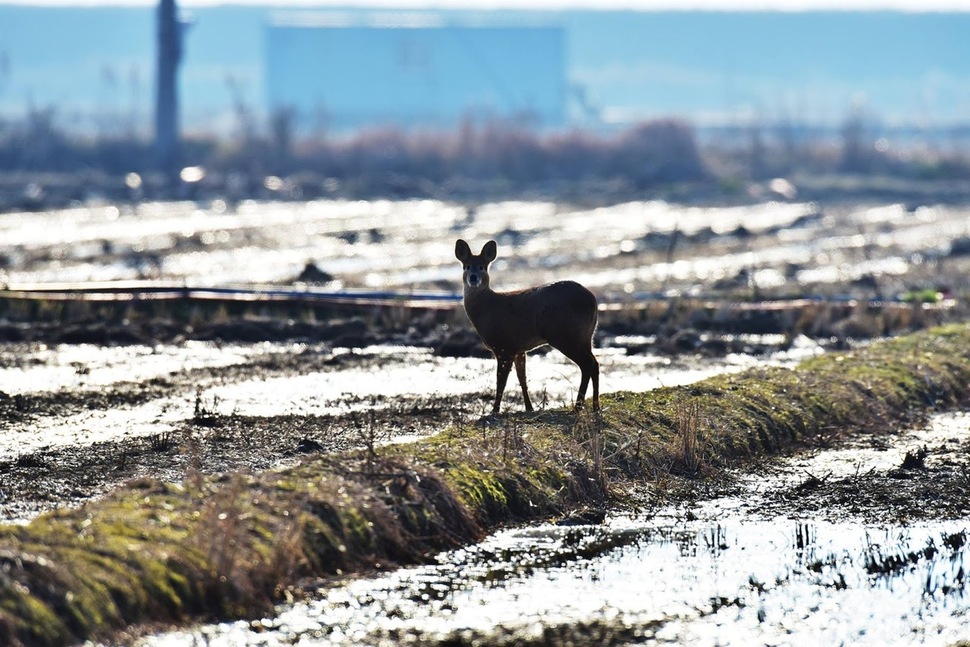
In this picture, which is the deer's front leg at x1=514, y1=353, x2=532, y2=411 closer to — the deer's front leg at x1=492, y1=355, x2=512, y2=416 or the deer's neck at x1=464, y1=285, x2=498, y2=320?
the deer's front leg at x1=492, y1=355, x2=512, y2=416

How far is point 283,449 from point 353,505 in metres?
2.76

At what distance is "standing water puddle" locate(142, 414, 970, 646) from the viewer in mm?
8953

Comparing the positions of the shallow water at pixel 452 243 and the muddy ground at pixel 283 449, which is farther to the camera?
the shallow water at pixel 452 243

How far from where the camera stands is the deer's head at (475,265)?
45.3 ft

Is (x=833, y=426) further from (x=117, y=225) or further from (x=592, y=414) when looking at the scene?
(x=117, y=225)

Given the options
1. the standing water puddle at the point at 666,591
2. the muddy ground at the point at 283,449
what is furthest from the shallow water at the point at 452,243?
the standing water puddle at the point at 666,591

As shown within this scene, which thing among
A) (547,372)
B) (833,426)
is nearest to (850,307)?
(547,372)

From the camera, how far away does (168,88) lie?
66312mm

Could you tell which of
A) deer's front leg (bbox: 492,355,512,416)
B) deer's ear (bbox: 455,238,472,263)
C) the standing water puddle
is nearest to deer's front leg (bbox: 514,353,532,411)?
deer's front leg (bbox: 492,355,512,416)

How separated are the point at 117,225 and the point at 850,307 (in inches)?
1014

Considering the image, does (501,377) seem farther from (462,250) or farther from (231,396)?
(231,396)

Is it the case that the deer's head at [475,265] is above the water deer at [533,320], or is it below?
above

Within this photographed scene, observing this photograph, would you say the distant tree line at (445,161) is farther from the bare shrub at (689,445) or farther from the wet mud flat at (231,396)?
the bare shrub at (689,445)

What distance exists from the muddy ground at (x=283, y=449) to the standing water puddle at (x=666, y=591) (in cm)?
63
